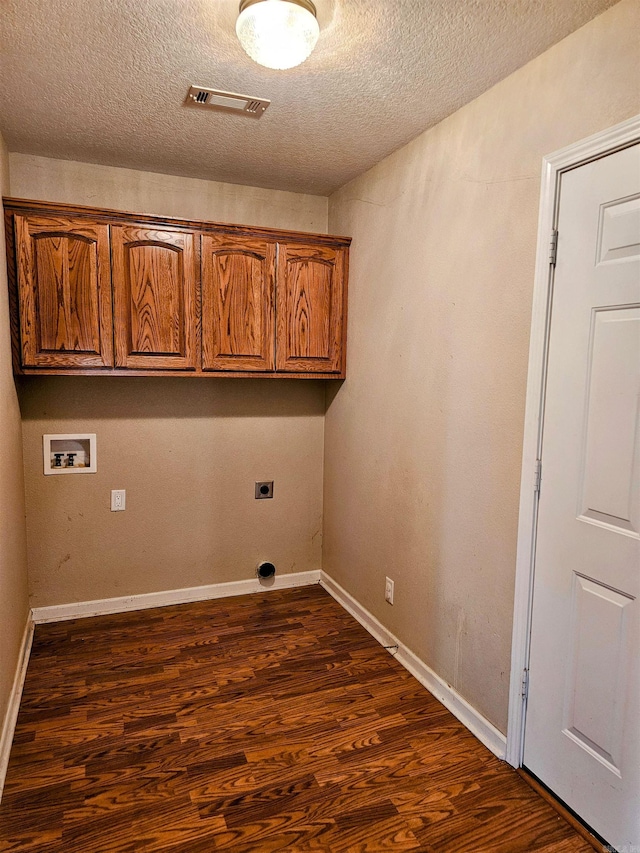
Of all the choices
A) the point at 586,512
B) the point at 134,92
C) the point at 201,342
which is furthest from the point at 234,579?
the point at 134,92

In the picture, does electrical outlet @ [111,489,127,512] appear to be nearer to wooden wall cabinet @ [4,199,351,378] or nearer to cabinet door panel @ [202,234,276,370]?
wooden wall cabinet @ [4,199,351,378]

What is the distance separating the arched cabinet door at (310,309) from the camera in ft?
10.2

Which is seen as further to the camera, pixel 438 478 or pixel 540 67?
pixel 438 478

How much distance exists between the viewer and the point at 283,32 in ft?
5.16

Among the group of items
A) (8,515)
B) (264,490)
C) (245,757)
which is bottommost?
(245,757)

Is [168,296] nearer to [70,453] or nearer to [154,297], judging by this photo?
[154,297]

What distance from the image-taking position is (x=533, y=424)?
6.24ft

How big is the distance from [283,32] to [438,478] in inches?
69.4

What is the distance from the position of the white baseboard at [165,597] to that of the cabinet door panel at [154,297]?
4.76 ft

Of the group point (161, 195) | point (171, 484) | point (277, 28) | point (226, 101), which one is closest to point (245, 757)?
point (171, 484)

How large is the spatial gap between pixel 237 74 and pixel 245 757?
8.45ft

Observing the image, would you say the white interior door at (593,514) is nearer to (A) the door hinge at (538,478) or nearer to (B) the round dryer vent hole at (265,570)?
(A) the door hinge at (538,478)

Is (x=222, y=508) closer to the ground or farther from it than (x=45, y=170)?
closer to the ground

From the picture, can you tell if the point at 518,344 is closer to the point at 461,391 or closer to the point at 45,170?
the point at 461,391
